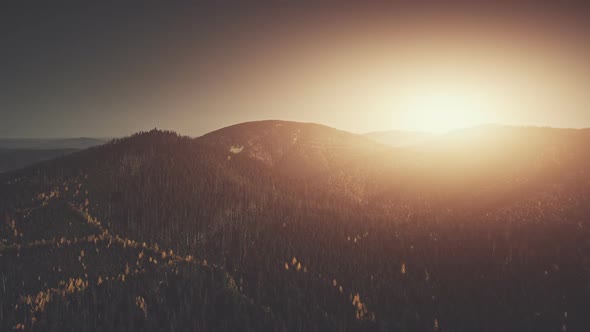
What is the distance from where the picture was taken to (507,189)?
1562 centimetres

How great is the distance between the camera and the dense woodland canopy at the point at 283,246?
6039 millimetres

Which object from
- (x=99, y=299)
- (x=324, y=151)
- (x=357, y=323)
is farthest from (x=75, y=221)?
(x=324, y=151)

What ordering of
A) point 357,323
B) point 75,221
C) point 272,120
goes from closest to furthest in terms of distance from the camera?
point 357,323 → point 75,221 → point 272,120

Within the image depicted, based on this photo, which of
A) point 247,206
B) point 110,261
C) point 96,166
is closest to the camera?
point 110,261

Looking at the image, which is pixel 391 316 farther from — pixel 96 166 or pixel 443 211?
pixel 96 166

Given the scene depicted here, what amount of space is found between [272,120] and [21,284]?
1639 inches

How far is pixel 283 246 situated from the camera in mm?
9789

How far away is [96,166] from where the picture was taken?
16625 mm

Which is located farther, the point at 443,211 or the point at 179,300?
the point at 443,211

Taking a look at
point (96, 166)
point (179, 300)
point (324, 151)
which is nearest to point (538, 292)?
point (179, 300)

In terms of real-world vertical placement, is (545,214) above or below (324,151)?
below

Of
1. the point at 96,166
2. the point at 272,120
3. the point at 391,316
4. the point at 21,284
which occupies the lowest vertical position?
the point at 391,316

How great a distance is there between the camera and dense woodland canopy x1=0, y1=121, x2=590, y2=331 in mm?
6039

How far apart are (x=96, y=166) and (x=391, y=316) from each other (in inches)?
686
